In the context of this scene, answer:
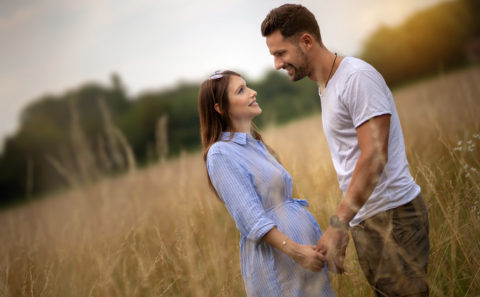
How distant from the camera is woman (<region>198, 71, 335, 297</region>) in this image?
4.81ft

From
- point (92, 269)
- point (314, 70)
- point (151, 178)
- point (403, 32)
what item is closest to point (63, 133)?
point (151, 178)

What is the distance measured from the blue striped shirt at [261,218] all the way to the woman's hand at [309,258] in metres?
0.11

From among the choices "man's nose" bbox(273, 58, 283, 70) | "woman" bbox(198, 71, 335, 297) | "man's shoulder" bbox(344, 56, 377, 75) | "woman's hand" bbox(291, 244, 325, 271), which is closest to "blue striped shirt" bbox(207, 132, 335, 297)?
"woman" bbox(198, 71, 335, 297)

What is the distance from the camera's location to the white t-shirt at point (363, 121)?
4.63ft

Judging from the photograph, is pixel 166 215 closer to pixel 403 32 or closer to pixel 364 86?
pixel 364 86

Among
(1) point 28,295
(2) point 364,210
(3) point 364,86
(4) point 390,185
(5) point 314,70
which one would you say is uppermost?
(5) point 314,70

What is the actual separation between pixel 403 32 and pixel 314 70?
21.4m

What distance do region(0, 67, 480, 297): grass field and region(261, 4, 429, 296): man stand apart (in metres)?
0.14

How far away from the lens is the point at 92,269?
270 centimetres

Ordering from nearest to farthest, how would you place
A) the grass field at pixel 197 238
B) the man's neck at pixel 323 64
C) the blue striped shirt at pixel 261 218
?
the blue striped shirt at pixel 261 218 → the man's neck at pixel 323 64 → the grass field at pixel 197 238

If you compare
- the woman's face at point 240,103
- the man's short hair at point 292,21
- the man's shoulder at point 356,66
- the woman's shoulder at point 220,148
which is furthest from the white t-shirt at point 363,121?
the woman's shoulder at point 220,148

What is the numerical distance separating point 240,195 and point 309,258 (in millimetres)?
401

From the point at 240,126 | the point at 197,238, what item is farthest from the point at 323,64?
the point at 197,238

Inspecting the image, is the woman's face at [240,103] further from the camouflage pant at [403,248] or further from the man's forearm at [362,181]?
the camouflage pant at [403,248]
